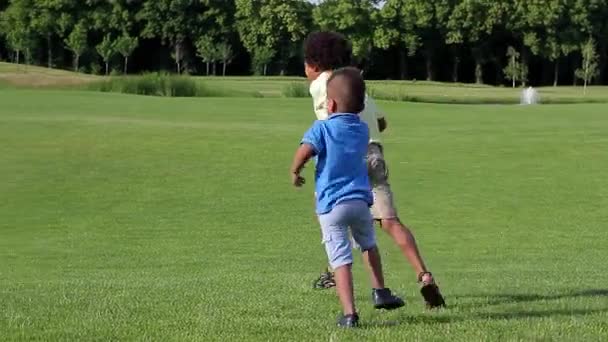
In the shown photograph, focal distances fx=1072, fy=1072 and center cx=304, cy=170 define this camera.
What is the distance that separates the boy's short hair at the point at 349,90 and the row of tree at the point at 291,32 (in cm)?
7838

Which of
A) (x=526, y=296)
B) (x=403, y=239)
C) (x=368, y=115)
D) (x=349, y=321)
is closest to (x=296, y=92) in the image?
(x=526, y=296)

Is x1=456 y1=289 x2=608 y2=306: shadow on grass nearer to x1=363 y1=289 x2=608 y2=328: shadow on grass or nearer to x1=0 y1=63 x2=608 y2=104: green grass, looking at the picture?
x1=363 y1=289 x2=608 y2=328: shadow on grass

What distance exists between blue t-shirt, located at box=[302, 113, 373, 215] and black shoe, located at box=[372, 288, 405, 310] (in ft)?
2.05

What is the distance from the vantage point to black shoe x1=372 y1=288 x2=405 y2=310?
595 cm

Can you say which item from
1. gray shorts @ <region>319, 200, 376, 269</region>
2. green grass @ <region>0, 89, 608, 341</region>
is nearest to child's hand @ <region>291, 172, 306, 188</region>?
gray shorts @ <region>319, 200, 376, 269</region>

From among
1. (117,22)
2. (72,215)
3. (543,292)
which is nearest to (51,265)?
(72,215)

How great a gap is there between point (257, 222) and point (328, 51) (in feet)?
35.7

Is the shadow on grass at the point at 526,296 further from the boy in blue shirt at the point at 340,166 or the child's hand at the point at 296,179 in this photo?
the child's hand at the point at 296,179

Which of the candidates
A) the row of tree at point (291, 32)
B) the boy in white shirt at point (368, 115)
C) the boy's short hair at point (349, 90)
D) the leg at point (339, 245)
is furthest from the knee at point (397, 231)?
the row of tree at point (291, 32)

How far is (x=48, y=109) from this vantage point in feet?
111

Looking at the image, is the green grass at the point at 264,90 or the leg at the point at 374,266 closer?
the leg at the point at 374,266

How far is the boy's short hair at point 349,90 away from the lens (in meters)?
5.68

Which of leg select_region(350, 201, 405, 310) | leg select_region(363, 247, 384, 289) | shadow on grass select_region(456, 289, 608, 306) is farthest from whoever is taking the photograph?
shadow on grass select_region(456, 289, 608, 306)

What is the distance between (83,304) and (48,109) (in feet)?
92.6
